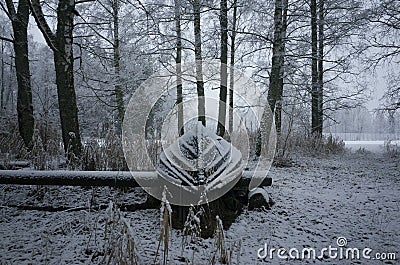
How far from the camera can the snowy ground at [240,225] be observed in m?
2.28

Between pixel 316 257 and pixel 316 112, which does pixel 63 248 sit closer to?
pixel 316 257

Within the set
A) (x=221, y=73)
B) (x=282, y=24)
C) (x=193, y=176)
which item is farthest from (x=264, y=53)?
(x=193, y=176)

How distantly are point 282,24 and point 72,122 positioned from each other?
564cm

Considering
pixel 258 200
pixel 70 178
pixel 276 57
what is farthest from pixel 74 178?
pixel 276 57

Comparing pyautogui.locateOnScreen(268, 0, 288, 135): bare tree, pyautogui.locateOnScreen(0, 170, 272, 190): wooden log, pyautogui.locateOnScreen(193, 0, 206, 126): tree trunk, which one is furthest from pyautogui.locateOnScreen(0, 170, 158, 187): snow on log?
pyautogui.locateOnScreen(193, 0, 206, 126): tree trunk

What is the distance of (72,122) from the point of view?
4.81 metres

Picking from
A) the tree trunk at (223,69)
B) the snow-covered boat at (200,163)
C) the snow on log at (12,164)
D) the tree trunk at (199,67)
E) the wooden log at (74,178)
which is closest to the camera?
the snow-covered boat at (200,163)

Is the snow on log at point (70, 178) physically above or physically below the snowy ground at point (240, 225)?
above

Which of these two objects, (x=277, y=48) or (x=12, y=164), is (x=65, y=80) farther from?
(x=277, y=48)

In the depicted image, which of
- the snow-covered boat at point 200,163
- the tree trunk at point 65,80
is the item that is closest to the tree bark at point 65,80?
the tree trunk at point 65,80

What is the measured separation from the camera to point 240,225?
9.78 feet

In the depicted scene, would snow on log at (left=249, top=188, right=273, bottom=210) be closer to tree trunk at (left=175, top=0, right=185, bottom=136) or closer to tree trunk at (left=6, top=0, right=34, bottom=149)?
tree trunk at (left=6, top=0, right=34, bottom=149)

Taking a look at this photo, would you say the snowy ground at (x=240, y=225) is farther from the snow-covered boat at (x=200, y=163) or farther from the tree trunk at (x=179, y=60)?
the tree trunk at (x=179, y=60)

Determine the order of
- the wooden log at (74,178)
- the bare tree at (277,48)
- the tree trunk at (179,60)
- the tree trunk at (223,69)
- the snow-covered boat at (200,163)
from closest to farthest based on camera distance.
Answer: the snow-covered boat at (200,163), the wooden log at (74,178), the bare tree at (277,48), the tree trunk at (223,69), the tree trunk at (179,60)
